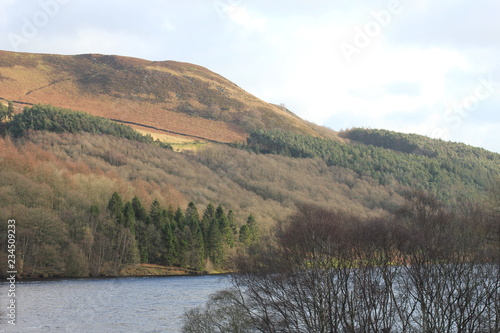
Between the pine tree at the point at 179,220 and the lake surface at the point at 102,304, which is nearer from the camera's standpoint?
the lake surface at the point at 102,304

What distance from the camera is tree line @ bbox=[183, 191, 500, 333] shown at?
30.1 metres

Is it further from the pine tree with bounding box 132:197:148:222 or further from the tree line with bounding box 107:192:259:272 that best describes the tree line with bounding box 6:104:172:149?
the pine tree with bounding box 132:197:148:222

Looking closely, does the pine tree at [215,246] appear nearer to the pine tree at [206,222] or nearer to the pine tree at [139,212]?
the pine tree at [206,222]

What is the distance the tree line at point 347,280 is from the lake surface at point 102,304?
7874 millimetres

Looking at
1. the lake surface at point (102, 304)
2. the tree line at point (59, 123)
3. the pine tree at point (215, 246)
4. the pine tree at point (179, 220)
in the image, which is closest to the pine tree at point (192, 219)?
the pine tree at point (179, 220)

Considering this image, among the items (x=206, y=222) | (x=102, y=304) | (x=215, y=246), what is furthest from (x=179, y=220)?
(x=102, y=304)

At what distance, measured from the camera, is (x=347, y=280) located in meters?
33.3

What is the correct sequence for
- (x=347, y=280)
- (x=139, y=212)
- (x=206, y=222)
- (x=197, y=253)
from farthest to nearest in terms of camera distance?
1. (x=206, y=222)
2. (x=139, y=212)
3. (x=197, y=253)
4. (x=347, y=280)

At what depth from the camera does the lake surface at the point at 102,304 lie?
155ft

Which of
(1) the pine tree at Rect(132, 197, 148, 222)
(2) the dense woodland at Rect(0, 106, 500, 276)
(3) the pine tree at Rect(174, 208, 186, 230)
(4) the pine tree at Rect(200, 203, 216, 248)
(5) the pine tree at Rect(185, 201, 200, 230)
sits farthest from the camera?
(4) the pine tree at Rect(200, 203, 216, 248)

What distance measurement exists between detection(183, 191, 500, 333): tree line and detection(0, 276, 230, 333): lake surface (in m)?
7.87

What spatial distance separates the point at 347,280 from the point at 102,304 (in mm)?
35174

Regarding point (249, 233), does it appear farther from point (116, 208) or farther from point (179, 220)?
point (116, 208)

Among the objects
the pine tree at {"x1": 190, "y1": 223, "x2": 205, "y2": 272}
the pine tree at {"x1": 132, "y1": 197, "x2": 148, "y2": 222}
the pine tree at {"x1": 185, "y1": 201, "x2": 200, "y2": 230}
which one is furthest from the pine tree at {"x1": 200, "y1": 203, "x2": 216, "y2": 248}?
the pine tree at {"x1": 132, "y1": 197, "x2": 148, "y2": 222}
